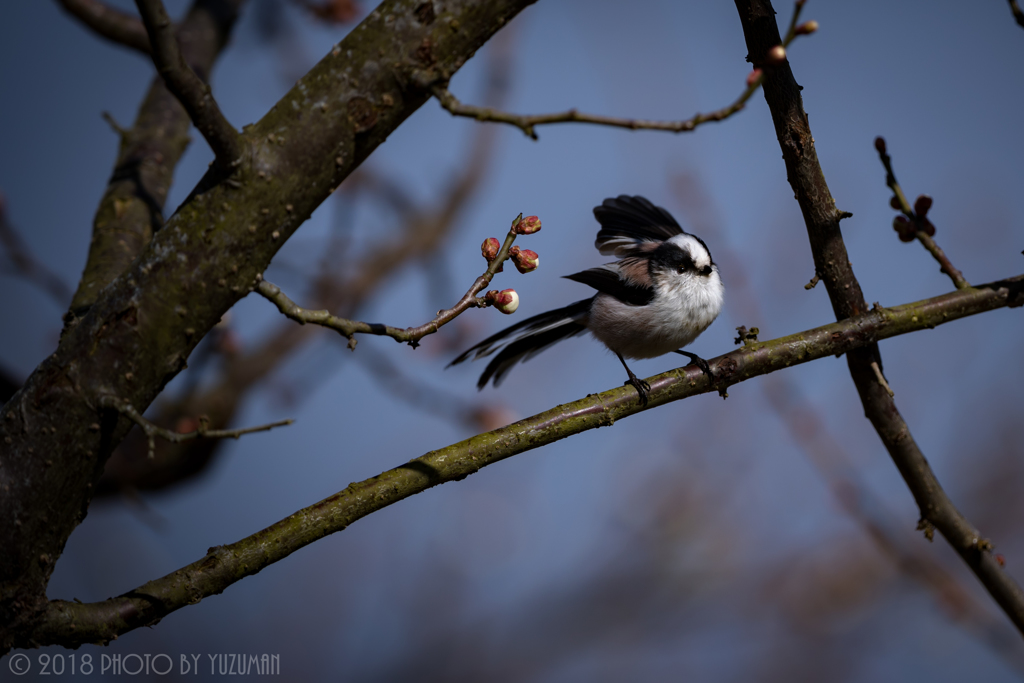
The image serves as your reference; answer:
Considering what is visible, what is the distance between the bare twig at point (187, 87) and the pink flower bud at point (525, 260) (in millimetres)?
799

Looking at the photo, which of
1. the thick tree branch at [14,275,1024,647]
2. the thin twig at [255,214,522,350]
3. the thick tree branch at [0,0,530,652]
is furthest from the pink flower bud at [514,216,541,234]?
the thick tree branch at [14,275,1024,647]

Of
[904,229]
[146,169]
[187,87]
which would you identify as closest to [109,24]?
[146,169]

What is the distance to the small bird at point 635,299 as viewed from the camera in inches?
127

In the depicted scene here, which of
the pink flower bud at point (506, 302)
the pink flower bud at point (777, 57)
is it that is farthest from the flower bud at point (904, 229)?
the pink flower bud at point (506, 302)

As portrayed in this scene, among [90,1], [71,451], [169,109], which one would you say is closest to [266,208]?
[71,451]

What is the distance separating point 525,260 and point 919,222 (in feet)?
5.50

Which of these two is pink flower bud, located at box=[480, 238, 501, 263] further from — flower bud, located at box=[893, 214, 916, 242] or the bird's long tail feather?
flower bud, located at box=[893, 214, 916, 242]

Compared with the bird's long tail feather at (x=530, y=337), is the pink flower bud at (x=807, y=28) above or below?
below

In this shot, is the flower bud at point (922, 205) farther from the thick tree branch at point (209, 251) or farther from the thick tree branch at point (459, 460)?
the thick tree branch at point (209, 251)

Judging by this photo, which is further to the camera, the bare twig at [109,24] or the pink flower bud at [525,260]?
the bare twig at [109,24]

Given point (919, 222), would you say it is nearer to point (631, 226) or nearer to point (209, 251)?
point (631, 226)

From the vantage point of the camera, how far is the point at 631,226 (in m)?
3.56

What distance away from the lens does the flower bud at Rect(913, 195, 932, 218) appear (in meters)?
2.54

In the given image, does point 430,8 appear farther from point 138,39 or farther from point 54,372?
point 138,39
